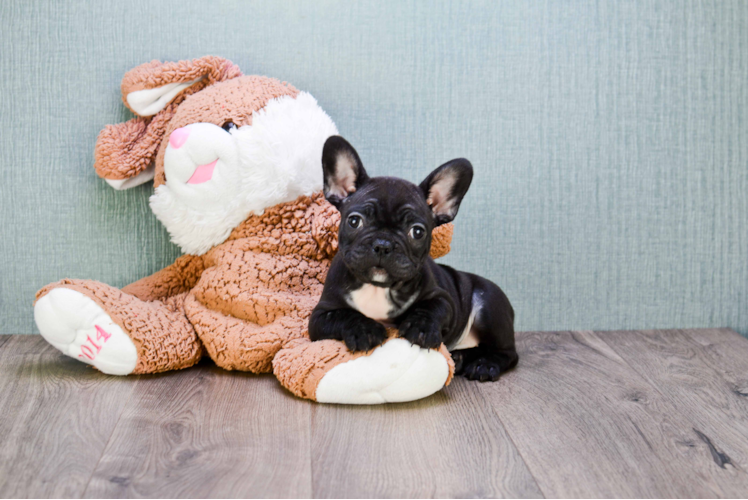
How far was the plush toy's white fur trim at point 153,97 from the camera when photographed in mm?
1850

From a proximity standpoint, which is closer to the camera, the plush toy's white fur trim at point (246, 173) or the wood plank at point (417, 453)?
the wood plank at point (417, 453)

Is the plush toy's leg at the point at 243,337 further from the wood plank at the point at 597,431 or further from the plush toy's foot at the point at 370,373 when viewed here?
the wood plank at the point at 597,431

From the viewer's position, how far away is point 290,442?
1331mm

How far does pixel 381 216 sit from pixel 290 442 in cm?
50

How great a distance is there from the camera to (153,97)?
1.86 metres

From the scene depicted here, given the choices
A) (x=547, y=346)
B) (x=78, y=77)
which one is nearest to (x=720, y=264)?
(x=547, y=346)

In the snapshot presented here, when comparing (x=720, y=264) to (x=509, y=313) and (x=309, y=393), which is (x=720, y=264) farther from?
(x=309, y=393)

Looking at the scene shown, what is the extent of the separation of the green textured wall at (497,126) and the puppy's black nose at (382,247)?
0.73m

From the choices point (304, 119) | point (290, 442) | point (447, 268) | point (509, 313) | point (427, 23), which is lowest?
point (290, 442)

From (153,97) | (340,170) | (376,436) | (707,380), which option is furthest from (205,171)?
(707,380)

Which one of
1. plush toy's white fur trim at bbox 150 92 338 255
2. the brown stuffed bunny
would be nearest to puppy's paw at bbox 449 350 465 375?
the brown stuffed bunny

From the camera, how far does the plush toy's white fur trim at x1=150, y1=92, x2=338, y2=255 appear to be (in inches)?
68.1

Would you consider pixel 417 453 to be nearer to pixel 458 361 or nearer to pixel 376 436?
pixel 376 436

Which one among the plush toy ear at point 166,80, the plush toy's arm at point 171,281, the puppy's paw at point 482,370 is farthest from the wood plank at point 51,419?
the puppy's paw at point 482,370
